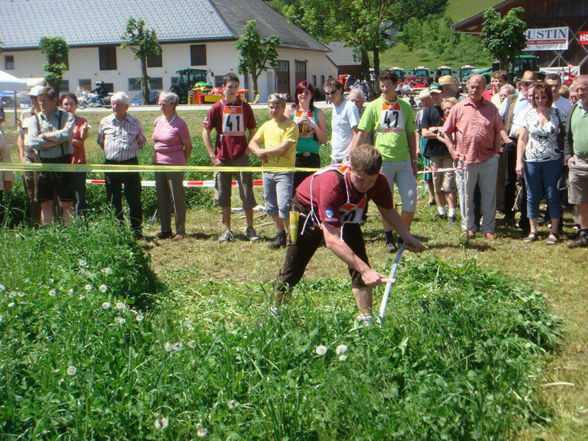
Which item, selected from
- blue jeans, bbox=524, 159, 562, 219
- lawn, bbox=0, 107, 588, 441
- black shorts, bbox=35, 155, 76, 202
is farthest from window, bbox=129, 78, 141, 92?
lawn, bbox=0, 107, 588, 441

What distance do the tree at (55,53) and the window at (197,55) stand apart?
9.78m

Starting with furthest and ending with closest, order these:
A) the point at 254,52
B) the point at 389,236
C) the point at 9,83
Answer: the point at 254,52, the point at 9,83, the point at 389,236

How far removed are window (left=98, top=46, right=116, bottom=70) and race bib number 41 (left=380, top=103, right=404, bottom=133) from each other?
5314 cm

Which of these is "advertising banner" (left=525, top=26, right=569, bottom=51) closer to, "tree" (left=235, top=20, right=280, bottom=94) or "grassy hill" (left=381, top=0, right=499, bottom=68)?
"tree" (left=235, top=20, right=280, bottom=94)

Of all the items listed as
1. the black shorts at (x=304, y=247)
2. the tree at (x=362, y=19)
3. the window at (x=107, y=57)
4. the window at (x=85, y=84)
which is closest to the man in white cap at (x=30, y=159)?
the black shorts at (x=304, y=247)

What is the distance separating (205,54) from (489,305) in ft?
172

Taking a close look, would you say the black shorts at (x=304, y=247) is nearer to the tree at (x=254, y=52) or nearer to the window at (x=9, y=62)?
the tree at (x=254, y=52)

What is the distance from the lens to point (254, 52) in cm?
4897

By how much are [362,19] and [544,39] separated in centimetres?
1306

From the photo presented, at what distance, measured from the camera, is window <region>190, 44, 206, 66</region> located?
5516 centimetres

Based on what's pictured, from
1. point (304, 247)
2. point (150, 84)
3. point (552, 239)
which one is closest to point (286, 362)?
point (304, 247)

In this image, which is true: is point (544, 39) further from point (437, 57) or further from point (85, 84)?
point (437, 57)

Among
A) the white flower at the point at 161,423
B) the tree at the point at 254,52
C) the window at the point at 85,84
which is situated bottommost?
the white flower at the point at 161,423

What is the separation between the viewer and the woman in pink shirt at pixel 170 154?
9398 mm
